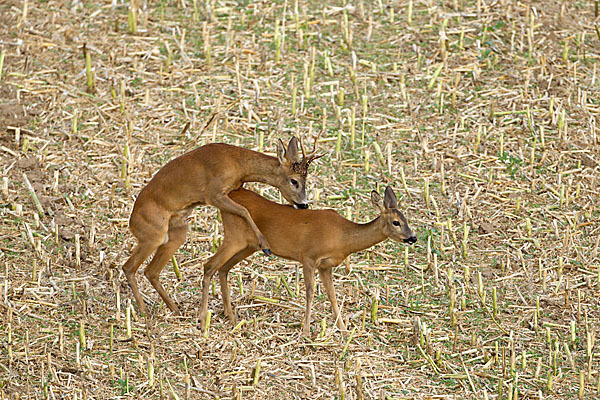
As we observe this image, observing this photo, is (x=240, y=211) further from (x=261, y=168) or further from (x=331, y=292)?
(x=331, y=292)

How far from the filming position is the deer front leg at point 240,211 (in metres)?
10.7

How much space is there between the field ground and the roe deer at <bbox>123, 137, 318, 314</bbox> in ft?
1.58

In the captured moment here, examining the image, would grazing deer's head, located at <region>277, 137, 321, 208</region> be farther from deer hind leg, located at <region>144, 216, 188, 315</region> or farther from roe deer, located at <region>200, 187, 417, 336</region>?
deer hind leg, located at <region>144, 216, 188, 315</region>

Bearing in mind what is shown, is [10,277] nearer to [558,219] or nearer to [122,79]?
[122,79]

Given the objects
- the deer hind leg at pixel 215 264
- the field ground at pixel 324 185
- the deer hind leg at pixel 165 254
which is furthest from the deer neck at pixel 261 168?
the field ground at pixel 324 185

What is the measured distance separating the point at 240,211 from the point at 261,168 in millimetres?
572

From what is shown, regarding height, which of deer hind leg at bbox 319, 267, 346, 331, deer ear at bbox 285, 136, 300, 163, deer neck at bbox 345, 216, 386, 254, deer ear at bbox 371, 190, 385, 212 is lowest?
deer hind leg at bbox 319, 267, 346, 331

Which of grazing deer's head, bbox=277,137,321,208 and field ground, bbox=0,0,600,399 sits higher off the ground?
grazing deer's head, bbox=277,137,321,208

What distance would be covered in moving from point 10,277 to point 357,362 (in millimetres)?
3686

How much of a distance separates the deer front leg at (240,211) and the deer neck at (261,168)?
0.40 metres

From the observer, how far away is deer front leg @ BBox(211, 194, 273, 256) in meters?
10.7

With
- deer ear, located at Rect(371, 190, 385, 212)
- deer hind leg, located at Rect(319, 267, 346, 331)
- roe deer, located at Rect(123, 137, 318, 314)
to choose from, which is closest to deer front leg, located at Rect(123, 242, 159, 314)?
roe deer, located at Rect(123, 137, 318, 314)

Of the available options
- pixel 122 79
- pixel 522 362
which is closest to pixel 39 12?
pixel 122 79

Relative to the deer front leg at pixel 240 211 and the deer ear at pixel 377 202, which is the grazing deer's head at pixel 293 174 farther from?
the deer ear at pixel 377 202
